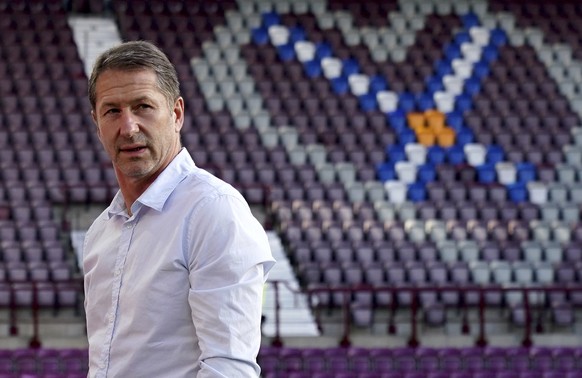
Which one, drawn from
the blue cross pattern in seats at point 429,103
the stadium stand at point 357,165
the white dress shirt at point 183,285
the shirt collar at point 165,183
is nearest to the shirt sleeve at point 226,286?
the white dress shirt at point 183,285

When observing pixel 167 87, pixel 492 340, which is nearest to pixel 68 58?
pixel 492 340

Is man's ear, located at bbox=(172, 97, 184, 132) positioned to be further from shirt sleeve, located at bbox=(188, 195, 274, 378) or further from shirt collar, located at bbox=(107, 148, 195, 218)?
shirt sleeve, located at bbox=(188, 195, 274, 378)

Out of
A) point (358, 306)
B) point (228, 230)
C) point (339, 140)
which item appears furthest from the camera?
point (339, 140)

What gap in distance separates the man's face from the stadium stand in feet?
33.2

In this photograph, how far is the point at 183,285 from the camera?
2.46 metres

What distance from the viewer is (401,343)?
14742 mm

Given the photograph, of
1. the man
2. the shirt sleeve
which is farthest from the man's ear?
the shirt sleeve

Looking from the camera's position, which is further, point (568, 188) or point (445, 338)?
point (568, 188)

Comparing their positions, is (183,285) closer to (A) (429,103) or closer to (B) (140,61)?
(B) (140,61)

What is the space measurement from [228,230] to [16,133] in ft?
48.6

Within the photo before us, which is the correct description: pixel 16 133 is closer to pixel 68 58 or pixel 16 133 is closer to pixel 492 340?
pixel 68 58

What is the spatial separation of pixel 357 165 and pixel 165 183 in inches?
580

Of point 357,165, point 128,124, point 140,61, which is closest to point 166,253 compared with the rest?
point 128,124

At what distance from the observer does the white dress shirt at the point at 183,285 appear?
2389 mm
